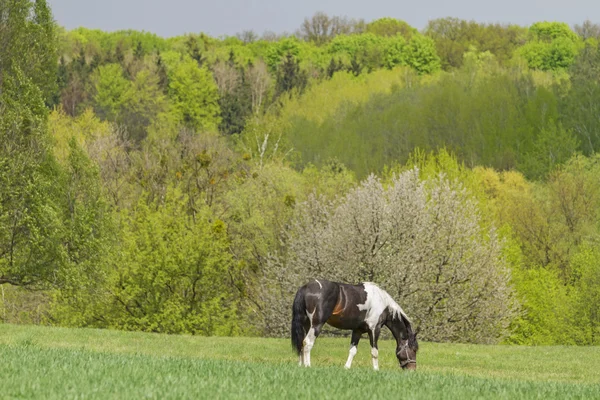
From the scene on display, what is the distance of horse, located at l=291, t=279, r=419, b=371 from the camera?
854 inches

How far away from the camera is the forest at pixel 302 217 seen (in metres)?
37.1

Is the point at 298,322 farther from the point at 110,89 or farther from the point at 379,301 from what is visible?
the point at 110,89

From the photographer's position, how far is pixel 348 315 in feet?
73.7

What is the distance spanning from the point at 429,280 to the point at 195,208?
2208 centimetres

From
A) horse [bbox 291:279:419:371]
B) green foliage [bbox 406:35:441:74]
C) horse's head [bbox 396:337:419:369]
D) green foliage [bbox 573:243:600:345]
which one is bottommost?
green foliage [bbox 573:243:600:345]

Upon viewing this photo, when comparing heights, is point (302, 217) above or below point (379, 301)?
below

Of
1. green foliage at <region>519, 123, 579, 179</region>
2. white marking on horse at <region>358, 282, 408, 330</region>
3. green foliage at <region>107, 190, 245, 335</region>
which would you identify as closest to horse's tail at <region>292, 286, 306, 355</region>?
white marking on horse at <region>358, 282, 408, 330</region>

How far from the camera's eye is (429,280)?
45594 mm

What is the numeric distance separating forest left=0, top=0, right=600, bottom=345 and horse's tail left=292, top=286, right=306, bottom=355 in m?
16.7

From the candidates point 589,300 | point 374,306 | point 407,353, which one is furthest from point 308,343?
point 589,300

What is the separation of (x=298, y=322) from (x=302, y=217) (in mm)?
31626

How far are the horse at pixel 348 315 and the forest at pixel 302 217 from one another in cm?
1670

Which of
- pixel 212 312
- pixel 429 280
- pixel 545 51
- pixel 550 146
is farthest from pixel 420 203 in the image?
pixel 545 51

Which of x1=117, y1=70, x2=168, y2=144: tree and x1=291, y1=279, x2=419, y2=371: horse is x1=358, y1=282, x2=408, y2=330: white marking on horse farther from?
x1=117, y1=70, x2=168, y2=144: tree
